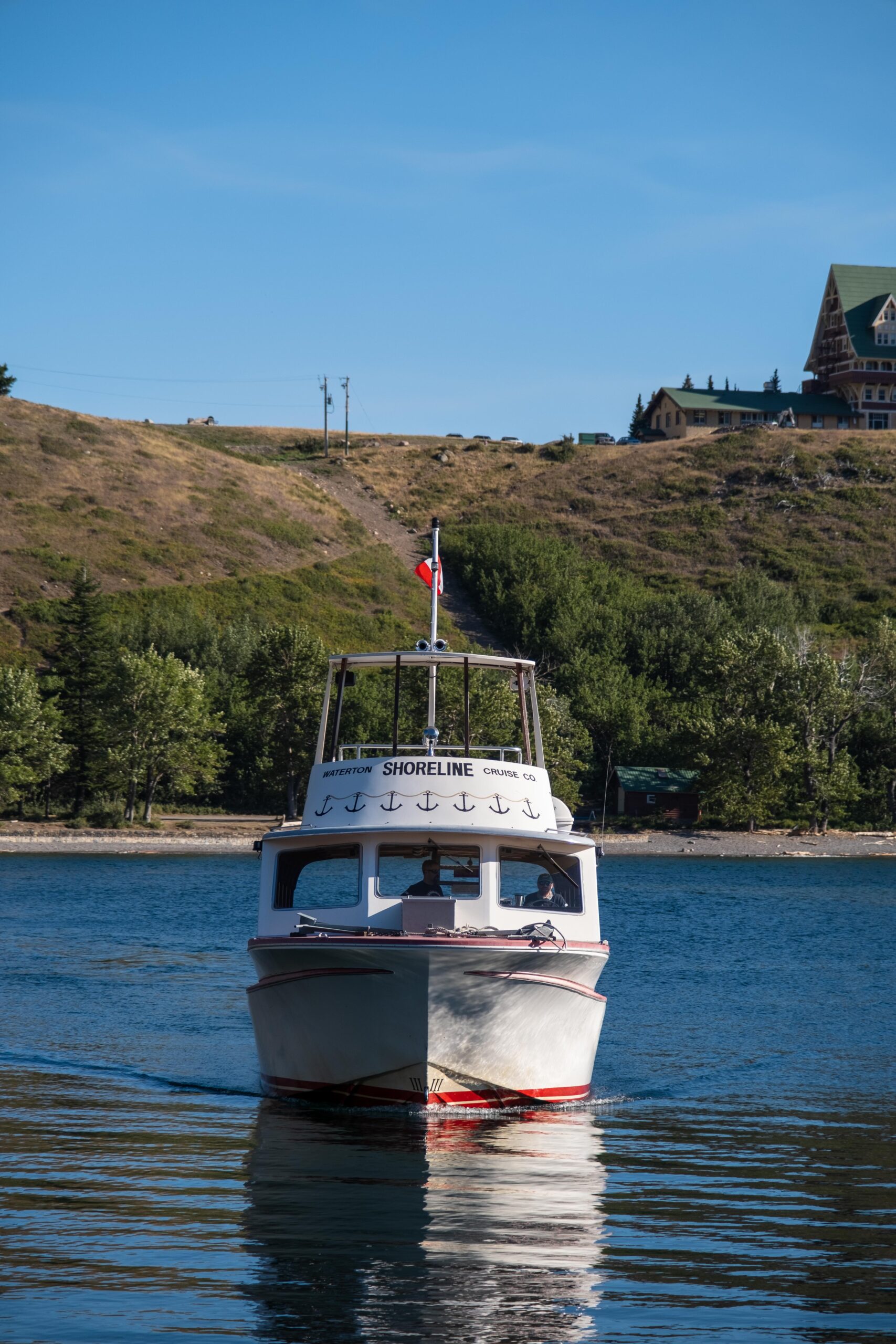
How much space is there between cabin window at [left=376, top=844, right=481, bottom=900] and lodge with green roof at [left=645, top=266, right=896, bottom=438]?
5628 inches

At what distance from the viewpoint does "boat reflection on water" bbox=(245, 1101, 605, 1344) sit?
9719 millimetres

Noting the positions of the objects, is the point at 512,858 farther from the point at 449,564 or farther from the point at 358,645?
the point at 449,564

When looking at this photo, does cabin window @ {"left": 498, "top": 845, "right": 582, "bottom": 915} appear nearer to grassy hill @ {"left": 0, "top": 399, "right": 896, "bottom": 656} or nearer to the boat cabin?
the boat cabin

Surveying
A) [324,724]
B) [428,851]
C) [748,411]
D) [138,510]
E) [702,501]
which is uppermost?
[748,411]

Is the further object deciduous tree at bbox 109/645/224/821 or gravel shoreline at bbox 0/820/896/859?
deciduous tree at bbox 109/645/224/821

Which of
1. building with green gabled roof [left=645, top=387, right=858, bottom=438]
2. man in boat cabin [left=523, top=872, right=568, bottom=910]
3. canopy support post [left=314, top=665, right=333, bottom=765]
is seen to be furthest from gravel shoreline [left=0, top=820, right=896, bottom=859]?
building with green gabled roof [left=645, top=387, right=858, bottom=438]

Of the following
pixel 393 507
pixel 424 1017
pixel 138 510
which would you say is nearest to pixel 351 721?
pixel 138 510

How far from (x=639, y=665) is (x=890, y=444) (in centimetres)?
5881

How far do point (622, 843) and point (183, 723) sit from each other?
23980 mm

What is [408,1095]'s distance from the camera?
16219mm

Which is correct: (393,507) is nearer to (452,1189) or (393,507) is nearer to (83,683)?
(83,683)

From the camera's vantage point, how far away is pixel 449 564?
A: 126m

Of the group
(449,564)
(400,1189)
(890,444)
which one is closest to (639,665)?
(449,564)

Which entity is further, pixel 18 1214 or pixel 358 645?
pixel 358 645
